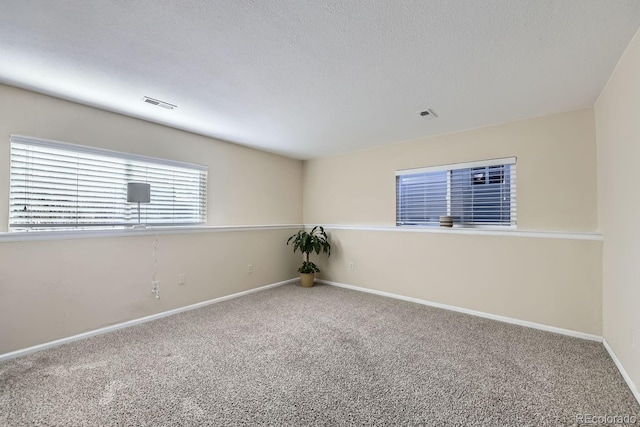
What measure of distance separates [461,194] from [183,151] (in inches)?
146

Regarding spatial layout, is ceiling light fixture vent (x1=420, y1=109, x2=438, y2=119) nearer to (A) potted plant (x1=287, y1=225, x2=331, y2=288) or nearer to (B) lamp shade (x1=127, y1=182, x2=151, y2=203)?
(A) potted plant (x1=287, y1=225, x2=331, y2=288)

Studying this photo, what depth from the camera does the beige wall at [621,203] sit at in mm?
1778

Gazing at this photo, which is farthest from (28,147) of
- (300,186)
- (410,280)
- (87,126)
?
(410,280)

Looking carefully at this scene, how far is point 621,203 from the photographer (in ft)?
6.73

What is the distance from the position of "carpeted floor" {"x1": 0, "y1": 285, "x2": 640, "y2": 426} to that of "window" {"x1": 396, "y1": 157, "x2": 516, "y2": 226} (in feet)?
4.28

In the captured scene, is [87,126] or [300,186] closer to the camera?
[87,126]

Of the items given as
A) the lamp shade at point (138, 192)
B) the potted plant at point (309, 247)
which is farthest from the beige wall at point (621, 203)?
the lamp shade at point (138, 192)

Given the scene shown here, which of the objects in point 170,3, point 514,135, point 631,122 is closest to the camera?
point 170,3

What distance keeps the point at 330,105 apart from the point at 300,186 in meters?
2.64

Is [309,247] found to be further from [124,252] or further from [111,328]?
[111,328]

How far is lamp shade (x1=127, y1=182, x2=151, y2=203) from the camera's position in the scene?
9.36 feet

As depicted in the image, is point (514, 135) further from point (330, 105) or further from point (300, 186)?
point (300, 186)

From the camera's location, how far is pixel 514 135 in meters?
3.12

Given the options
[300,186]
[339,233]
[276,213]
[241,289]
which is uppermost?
[300,186]
